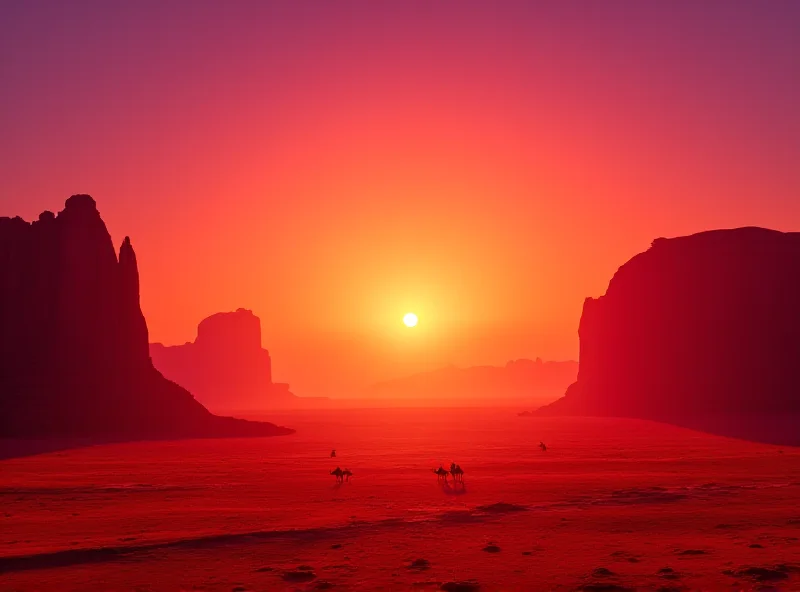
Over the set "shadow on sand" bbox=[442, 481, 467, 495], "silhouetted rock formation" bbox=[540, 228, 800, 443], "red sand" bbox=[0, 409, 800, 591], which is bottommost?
"shadow on sand" bbox=[442, 481, 467, 495]

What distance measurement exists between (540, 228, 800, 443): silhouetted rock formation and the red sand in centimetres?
5054

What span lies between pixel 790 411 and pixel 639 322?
3898cm

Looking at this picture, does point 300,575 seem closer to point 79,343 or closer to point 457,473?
point 457,473

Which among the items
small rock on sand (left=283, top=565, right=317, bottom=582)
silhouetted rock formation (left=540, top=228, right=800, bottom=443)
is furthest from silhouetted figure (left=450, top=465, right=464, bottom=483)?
silhouetted rock formation (left=540, top=228, right=800, bottom=443)

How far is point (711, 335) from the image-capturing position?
4294 inches

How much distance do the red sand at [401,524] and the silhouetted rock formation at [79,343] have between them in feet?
91.6

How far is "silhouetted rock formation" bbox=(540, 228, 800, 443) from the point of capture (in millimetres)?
97562

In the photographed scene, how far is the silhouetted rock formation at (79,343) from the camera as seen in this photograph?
7375 cm

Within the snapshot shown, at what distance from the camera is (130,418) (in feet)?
256

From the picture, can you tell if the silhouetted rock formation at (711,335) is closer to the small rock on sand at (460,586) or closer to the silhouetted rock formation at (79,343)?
the silhouetted rock formation at (79,343)

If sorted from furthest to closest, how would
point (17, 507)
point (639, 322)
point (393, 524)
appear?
point (639, 322), point (17, 507), point (393, 524)

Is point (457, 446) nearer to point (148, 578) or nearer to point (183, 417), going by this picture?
point (183, 417)

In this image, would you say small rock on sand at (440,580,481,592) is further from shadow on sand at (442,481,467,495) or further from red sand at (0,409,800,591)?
shadow on sand at (442,481,467,495)

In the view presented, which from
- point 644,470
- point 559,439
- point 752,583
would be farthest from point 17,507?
point 559,439
